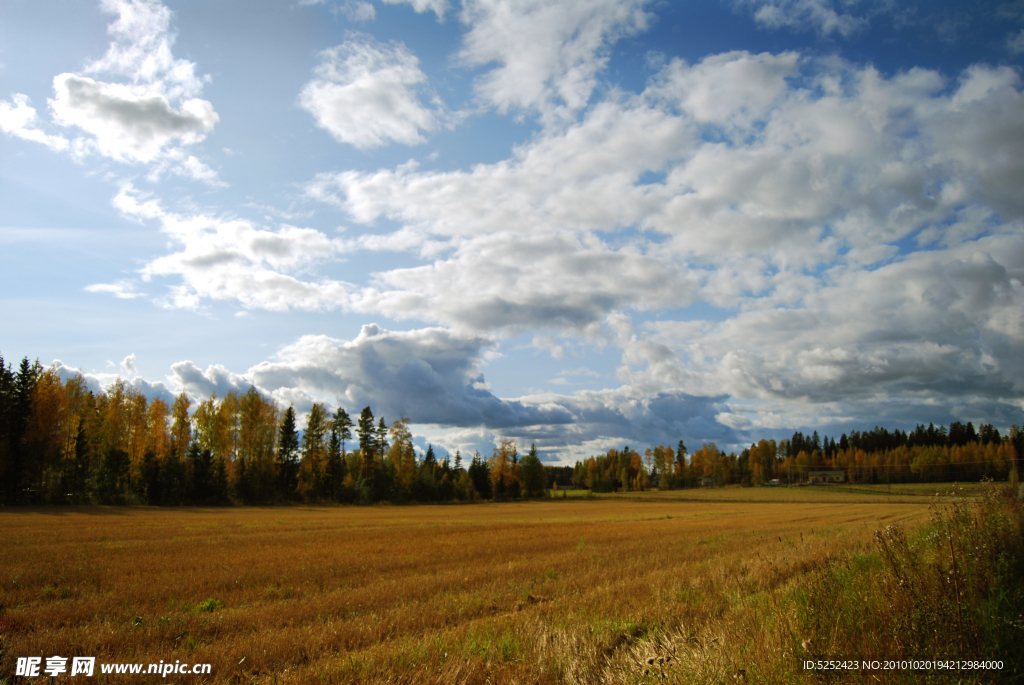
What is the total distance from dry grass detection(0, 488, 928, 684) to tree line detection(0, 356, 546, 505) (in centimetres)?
5092

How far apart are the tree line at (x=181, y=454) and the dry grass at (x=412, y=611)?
5092 centimetres

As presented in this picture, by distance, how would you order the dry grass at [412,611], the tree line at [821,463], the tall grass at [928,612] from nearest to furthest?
the tall grass at [928,612], the dry grass at [412,611], the tree line at [821,463]

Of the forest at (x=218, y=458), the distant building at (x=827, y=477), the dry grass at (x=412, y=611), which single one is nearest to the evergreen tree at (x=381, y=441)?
the forest at (x=218, y=458)

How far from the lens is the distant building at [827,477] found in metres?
161

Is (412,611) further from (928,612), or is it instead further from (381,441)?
(381,441)

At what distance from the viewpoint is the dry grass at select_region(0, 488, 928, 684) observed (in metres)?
6.84

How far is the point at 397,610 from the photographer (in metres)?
10.8

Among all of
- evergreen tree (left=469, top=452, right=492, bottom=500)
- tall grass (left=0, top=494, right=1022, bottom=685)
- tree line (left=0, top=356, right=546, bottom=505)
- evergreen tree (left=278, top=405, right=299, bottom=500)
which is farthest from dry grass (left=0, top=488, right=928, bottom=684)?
evergreen tree (left=469, top=452, right=492, bottom=500)

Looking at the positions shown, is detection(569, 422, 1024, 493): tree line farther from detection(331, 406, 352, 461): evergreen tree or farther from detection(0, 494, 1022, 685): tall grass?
detection(0, 494, 1022, 685): tall grass

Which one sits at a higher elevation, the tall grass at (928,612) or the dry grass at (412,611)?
the tall grass at (928,612)

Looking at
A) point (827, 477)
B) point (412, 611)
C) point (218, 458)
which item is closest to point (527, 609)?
point (412, 611)

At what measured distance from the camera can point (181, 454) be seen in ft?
→ 252

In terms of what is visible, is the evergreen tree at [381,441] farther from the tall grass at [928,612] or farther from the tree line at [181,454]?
the tall grass at [928,612]

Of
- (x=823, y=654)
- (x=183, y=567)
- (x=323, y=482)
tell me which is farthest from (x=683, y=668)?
(x=323, y=482)
